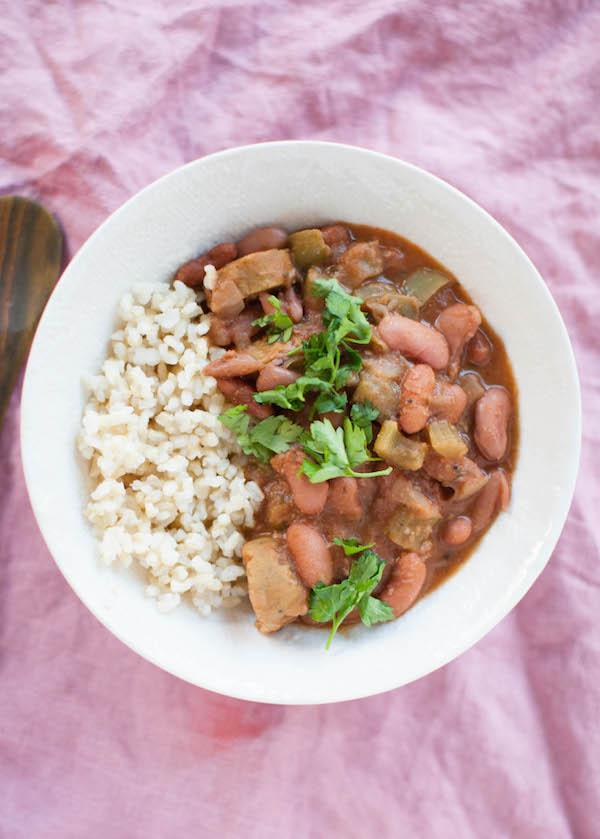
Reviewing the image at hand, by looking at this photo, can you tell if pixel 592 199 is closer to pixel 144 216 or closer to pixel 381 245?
pixel 381 245

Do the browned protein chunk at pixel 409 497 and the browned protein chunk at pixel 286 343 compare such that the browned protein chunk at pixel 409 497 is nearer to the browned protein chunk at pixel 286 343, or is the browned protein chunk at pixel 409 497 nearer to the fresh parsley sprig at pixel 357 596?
the fresh parsley sprig at pixel 357 596

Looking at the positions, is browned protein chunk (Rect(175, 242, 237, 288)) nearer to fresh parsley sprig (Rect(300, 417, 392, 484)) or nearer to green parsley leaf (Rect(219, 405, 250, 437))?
green parsley leaf (Rect(219, 405, 250, 437))

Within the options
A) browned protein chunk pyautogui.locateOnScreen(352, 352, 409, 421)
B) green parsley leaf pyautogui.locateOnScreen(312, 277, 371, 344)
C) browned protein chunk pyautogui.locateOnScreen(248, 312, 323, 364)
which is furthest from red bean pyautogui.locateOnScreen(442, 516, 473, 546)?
browned protein chunk pyautogui.locateOnScreen(248, 312, 323, 364)

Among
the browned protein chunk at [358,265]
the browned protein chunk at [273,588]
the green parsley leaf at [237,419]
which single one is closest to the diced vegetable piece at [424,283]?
the browned protein chunk at [358,265]

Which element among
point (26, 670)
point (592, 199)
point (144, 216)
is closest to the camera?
point (144, 216)

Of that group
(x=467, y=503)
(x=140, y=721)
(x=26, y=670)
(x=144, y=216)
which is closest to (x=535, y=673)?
(x=467, y=503)

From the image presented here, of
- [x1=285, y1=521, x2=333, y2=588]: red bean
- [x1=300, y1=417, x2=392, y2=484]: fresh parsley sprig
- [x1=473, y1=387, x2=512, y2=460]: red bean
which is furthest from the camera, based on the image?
[x1=473, y1=387, x2=512, y2=460]: red bean
